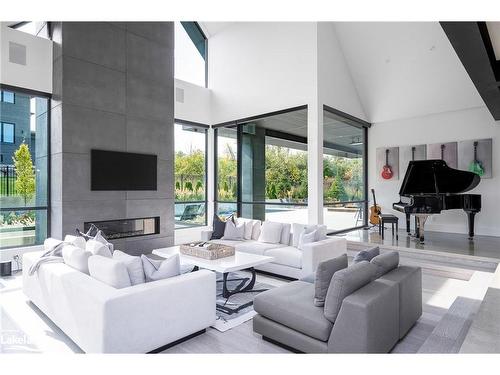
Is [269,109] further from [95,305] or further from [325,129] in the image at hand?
[95,305]

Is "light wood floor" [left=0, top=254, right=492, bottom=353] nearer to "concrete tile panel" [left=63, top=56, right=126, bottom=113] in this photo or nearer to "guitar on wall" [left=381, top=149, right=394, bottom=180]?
"concrete tile panel" [left=63, top=56, right=126, bottom=113]

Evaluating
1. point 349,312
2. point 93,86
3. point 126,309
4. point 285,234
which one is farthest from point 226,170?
point 349,312

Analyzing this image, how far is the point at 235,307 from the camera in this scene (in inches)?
140

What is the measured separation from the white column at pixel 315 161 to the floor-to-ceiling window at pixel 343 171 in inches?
18.7

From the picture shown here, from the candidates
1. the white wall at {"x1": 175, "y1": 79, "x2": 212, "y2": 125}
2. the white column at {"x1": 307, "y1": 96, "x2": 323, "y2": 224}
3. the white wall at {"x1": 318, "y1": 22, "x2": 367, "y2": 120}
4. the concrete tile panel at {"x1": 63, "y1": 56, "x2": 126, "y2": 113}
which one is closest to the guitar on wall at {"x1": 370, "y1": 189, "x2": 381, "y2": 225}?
the white column at {"x1": 307, "y1": 96, "x2": 323, "y2": 224}

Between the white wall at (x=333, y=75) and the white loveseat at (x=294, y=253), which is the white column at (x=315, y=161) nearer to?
the white wall at (x=333, y=75)

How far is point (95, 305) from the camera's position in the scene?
2.33m

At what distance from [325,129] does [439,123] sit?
2.90 m

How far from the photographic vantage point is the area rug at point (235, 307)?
317 centimetres

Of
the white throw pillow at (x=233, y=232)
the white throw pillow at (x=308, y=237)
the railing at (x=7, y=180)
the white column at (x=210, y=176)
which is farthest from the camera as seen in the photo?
the white column at (x=210, y=176)

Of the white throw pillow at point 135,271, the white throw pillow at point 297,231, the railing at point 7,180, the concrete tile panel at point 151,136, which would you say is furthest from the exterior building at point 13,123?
the white throw pillow at point 297,231
